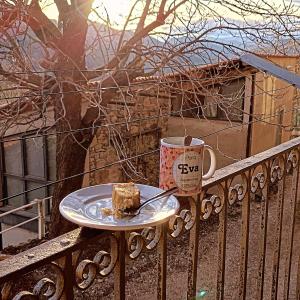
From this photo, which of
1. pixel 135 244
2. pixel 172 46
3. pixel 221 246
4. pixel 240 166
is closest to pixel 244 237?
pixel 221 246

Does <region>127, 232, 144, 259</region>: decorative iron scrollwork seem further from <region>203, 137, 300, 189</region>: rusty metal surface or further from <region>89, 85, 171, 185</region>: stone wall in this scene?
<region>89, 85, 171, 185</region>: stone wall

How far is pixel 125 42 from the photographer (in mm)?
4629

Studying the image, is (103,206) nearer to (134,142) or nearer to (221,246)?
(221,246)

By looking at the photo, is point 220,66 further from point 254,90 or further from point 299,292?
point 299,292

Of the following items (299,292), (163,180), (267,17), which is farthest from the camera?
(267,17)

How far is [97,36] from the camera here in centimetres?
414

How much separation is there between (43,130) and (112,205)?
469cm

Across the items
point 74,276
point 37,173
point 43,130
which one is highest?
point 74,276

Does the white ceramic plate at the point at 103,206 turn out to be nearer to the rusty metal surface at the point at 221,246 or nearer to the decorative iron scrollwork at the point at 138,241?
the decorative iron scrollwork at the point at 138,241

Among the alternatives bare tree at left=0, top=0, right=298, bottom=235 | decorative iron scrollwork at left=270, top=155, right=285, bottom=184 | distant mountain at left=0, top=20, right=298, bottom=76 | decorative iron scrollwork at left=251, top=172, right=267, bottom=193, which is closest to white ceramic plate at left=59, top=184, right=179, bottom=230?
decorative iron scrollwork at left=251, top=172, right=267, bottom=193

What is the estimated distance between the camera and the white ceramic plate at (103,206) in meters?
0.75

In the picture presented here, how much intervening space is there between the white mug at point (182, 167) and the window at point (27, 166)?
630 cm

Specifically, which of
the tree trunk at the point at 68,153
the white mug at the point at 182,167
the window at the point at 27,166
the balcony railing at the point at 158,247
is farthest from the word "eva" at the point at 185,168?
the window at the point at 27,166

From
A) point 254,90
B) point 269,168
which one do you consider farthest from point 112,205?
point 254,90
